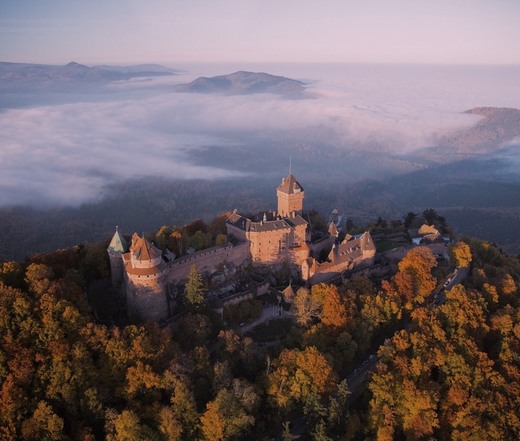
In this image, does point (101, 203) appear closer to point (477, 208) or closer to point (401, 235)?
point (401, 235)

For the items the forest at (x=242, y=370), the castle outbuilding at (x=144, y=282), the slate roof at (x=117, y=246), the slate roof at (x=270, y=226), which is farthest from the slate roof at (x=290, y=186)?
the slate roof at (x=117, y=246)

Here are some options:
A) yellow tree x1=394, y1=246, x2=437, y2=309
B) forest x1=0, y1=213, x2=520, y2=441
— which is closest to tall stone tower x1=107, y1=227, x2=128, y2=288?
forest x1=0, y1=213, x2=520, y2=441

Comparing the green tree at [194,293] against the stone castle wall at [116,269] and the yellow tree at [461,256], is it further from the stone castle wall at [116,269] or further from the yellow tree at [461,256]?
the yellow tree at [461,256]

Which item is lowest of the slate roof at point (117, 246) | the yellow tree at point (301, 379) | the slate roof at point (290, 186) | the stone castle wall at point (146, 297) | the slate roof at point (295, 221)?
the yellow tree at point (301, 379)

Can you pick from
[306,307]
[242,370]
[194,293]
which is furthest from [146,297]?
[306,307]

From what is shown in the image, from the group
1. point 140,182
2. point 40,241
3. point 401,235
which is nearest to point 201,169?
point 140,182

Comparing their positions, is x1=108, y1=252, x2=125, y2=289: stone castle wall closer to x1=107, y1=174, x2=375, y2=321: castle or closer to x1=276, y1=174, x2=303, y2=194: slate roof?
x1=107, y1=174, x2=375, y2=321: castle

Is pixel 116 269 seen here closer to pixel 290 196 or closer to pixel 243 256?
pixel 243 256
